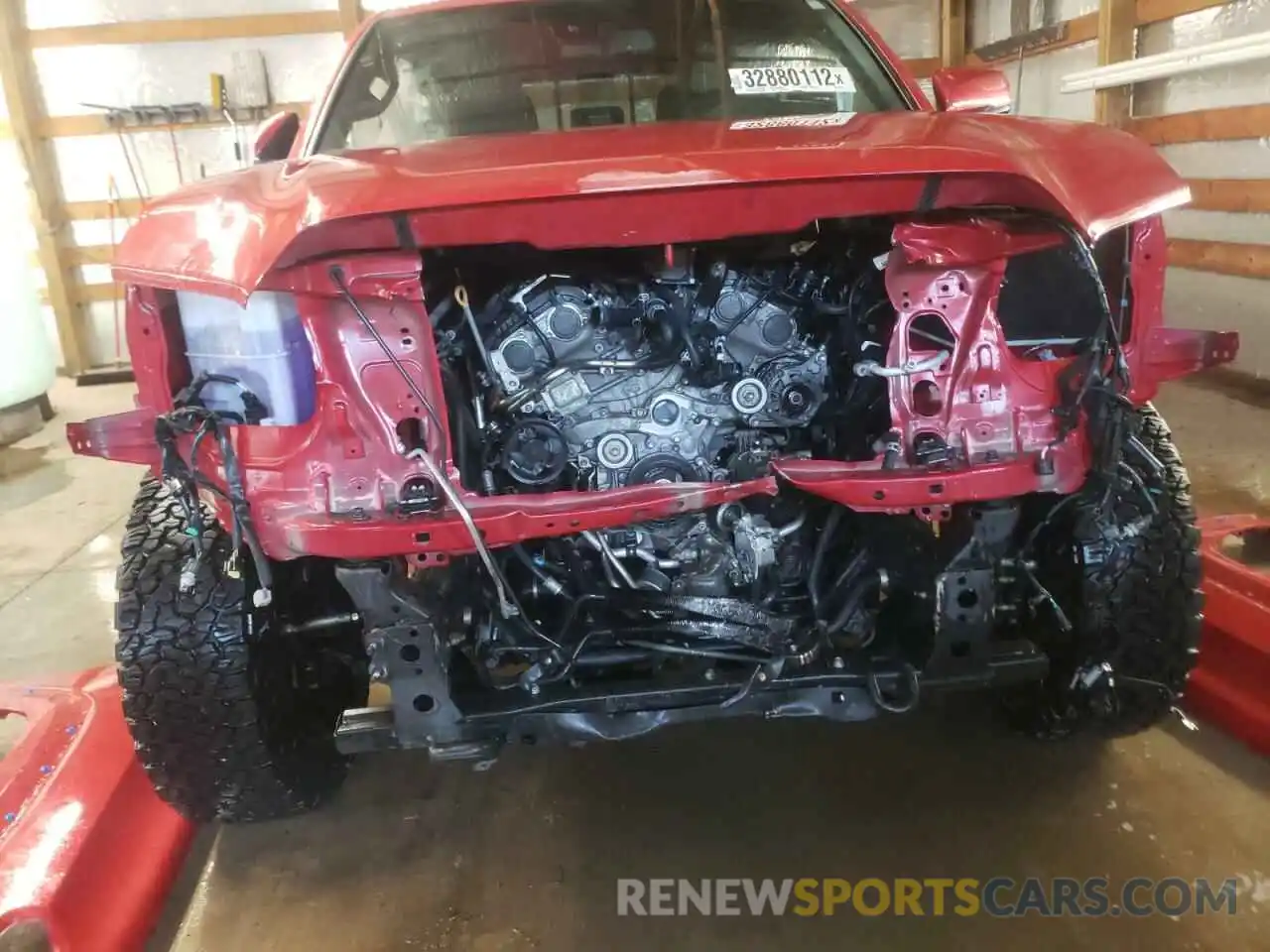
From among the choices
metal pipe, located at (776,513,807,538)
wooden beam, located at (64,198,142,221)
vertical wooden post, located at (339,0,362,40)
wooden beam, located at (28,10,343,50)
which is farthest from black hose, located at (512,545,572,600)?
wooden beam, located at (64,198,142,221)

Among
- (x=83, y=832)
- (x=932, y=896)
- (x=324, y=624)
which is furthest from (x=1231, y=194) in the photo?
(x=83, y=832)

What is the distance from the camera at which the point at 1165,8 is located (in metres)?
5.09

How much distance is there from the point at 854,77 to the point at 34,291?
5.44m

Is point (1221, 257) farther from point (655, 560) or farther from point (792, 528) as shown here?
point (655, 560)

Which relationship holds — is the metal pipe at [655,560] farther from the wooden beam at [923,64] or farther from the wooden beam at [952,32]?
the wooden beam at [923,64]

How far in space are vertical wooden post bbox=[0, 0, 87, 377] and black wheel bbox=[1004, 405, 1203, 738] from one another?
7.54 meters

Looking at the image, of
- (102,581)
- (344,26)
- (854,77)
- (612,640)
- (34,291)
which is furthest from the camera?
(344,26)

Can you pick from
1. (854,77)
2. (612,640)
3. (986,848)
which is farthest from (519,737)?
(854,77)

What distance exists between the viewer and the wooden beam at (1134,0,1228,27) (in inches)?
190

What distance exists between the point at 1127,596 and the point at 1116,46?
4.71 metres

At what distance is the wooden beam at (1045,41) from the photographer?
585cm

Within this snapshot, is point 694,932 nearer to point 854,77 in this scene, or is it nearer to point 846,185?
point 846,185

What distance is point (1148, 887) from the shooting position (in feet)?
5.83

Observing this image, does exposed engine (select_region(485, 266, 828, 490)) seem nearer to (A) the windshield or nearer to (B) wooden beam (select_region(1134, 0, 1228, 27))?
(A) the windshield
